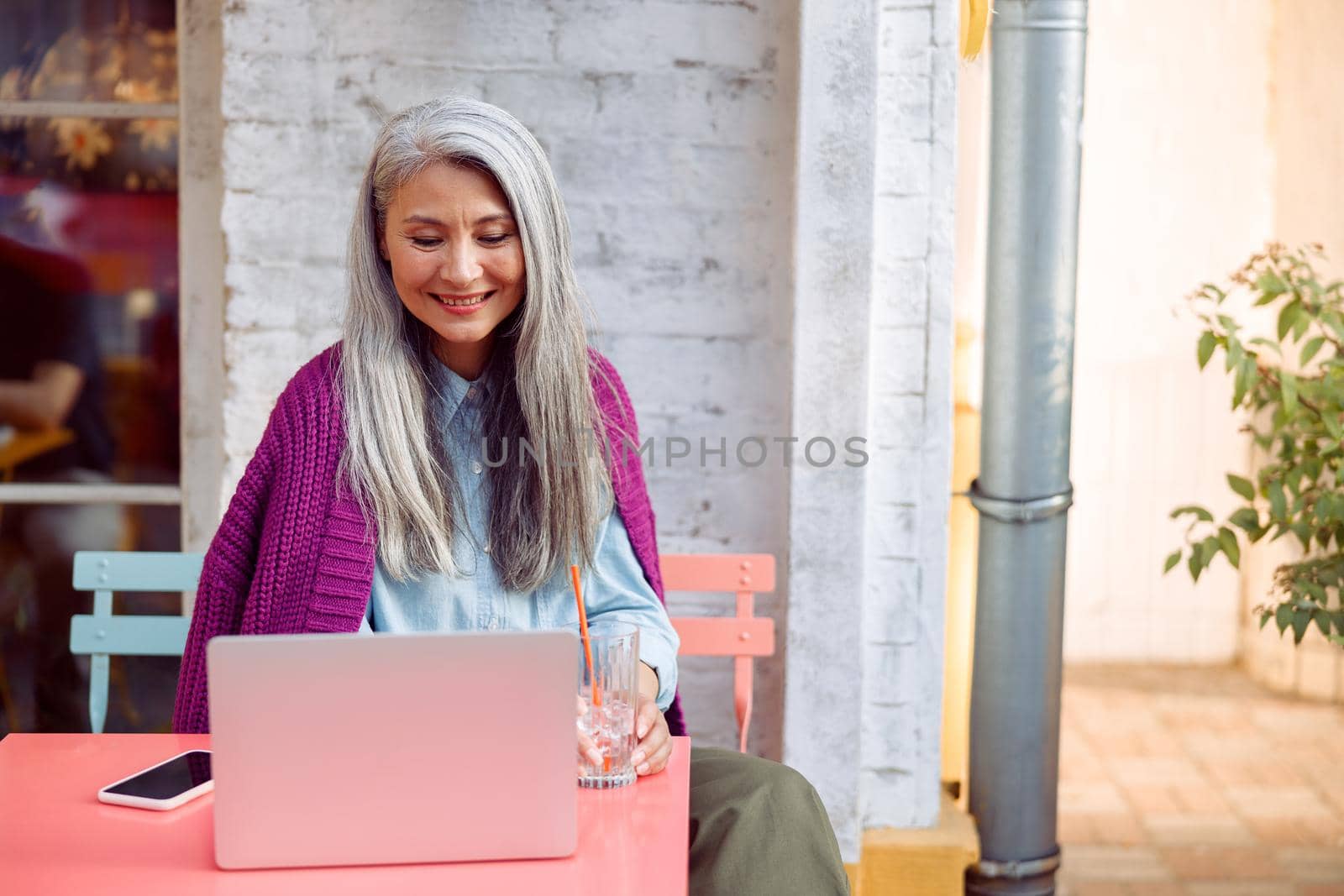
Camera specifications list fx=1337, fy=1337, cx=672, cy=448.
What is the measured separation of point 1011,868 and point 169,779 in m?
1.69

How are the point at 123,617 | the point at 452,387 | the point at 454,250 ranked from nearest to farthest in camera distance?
1. the point at 454,250
2. the point at 452,387
3. the point at 123,617

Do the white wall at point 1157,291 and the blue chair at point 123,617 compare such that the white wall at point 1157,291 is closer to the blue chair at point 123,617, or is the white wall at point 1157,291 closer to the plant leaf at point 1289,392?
the plant leaf at point 1289,392

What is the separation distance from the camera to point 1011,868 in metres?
2.45

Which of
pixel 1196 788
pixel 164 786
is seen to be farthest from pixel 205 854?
pixel 1196 788

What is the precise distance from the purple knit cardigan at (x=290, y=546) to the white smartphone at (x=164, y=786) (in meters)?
0.32

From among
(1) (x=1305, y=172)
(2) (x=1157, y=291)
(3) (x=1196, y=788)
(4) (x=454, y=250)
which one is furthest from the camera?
(2) (x=1157, y=291)

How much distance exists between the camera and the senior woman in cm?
159

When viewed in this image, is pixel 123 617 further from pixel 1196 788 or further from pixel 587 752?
pixel 1196 788

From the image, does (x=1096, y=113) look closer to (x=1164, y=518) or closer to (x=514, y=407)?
(x=1164, y=518)

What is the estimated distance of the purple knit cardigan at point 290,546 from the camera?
1584 mm

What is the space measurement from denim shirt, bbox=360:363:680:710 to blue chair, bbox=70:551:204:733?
1.56 feet

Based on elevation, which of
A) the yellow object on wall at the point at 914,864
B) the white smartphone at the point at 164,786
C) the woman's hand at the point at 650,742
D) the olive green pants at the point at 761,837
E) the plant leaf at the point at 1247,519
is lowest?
the yellow object on wall at the point at 914,864

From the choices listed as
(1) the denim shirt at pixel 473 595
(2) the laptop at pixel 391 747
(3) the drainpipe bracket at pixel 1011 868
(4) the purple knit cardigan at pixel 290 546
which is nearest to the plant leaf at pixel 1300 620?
(3) the drainpipe bracket at pixel 1011 868

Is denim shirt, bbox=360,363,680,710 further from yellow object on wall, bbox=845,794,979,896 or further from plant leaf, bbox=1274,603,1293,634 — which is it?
plant leaf, bbox=1274,603,1293,634
